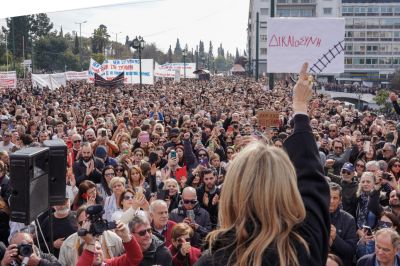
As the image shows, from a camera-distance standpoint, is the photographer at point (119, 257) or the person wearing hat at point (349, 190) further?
the person wearing hat at point (349, 190)

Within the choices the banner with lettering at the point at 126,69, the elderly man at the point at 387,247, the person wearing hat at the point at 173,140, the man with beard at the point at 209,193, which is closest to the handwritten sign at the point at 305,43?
the man with beard at the point at 209,193

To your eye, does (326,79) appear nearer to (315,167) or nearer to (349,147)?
(349,147)

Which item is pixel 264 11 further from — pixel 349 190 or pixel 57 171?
pixel 57 171

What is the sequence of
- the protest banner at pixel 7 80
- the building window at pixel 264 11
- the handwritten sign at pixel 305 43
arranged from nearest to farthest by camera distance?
the handwritten sign at pixel 305 43
the protest banner at pixel 7 80
the building window at pixel 264 11

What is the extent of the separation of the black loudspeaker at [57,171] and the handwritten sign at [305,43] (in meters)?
4.87

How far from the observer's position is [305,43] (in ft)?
26.7

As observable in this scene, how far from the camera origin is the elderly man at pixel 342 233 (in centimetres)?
527

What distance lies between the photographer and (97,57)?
62125 mm

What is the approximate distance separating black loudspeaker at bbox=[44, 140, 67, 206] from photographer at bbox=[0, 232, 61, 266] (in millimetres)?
342

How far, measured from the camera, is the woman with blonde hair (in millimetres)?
1593

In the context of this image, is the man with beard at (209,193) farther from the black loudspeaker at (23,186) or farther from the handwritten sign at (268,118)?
the black loudspeaker at (23,186)

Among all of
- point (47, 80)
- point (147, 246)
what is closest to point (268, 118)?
point (147, 246)

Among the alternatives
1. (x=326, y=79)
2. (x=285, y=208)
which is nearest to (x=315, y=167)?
(x=285, y=208)

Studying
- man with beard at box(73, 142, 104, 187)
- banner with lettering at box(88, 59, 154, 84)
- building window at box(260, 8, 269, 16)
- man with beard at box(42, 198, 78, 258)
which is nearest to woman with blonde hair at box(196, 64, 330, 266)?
man with beard at box(42, 198, 78, 258)
